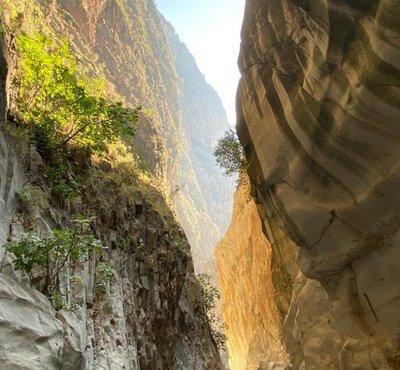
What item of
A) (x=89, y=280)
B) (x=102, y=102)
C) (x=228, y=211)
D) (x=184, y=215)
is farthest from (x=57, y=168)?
(x=228, y=211)

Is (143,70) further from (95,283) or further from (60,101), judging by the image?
(95,283)

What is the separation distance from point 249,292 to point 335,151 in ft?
69.7

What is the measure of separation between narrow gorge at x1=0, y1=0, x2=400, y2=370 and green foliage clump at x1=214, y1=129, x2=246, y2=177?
0.36 m

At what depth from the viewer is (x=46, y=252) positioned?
6.30 metres

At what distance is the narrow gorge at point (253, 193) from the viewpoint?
6.94 m

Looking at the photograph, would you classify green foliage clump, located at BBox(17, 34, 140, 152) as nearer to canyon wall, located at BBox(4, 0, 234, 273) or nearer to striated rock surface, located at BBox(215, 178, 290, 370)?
canyon wall, located at BBox(4, 0, 234, 273)

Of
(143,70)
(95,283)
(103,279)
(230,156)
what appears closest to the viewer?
(103,279)

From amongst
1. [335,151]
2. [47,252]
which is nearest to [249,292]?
[335,151]

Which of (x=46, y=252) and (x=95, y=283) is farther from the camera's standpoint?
(x=95, y=283)

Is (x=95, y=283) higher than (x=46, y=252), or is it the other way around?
(x=95, y=283)

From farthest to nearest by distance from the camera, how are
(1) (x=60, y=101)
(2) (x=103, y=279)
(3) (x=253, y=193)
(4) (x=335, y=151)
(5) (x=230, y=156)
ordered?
(5) (x=230, y=156), (3) (x=253, y=193), (1) (x=60, y=101), (4) (x=335, y=151), (2) (x=103, y=279)

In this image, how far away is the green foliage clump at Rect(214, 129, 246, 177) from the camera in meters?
19.2

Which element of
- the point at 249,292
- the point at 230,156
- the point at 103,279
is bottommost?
the point at 103,279

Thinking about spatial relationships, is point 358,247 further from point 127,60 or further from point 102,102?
point 127,60
